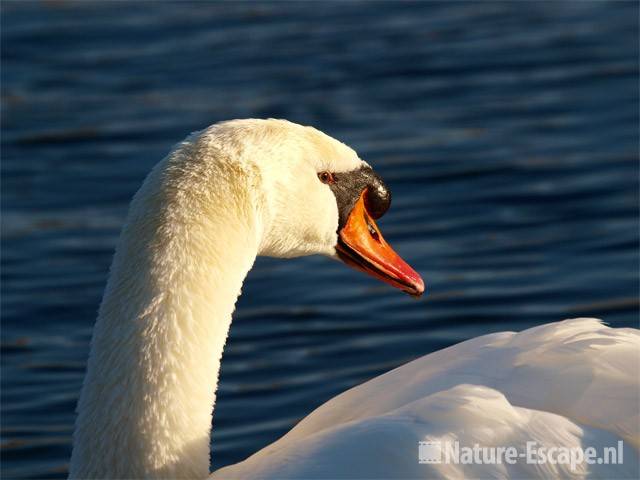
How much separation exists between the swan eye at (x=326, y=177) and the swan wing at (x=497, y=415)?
0.75m

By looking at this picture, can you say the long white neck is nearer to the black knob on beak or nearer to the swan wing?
the swan wing

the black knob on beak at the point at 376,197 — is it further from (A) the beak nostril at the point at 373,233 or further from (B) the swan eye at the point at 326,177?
(B) the swan eye at the point at 326,177

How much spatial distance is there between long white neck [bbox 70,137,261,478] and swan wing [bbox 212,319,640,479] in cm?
25

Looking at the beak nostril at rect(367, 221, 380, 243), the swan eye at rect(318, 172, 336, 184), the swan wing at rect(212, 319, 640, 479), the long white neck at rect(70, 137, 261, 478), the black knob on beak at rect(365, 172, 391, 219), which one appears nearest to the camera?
the swan wing at rect(212, 319, 640, 479)

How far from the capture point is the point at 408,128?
1084cm

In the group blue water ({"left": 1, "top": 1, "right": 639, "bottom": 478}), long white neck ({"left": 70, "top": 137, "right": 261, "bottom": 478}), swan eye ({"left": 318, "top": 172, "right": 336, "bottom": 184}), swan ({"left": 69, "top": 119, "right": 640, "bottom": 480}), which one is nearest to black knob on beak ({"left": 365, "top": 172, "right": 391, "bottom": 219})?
swan eye ({"left": 318, "top": 172, "right": 336, "bottom": 184})

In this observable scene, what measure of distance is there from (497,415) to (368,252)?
1.40 m

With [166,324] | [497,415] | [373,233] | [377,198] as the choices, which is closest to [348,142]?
[373,233]

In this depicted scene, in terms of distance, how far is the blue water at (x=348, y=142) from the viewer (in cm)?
768

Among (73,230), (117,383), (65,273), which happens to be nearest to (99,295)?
(65,273)

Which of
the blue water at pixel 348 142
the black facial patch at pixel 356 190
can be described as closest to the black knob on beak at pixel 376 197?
the black facial patch at pixel 356 190

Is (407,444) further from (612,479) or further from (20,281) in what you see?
(20,281)

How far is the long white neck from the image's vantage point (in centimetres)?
422

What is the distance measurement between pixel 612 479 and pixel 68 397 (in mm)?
3981
